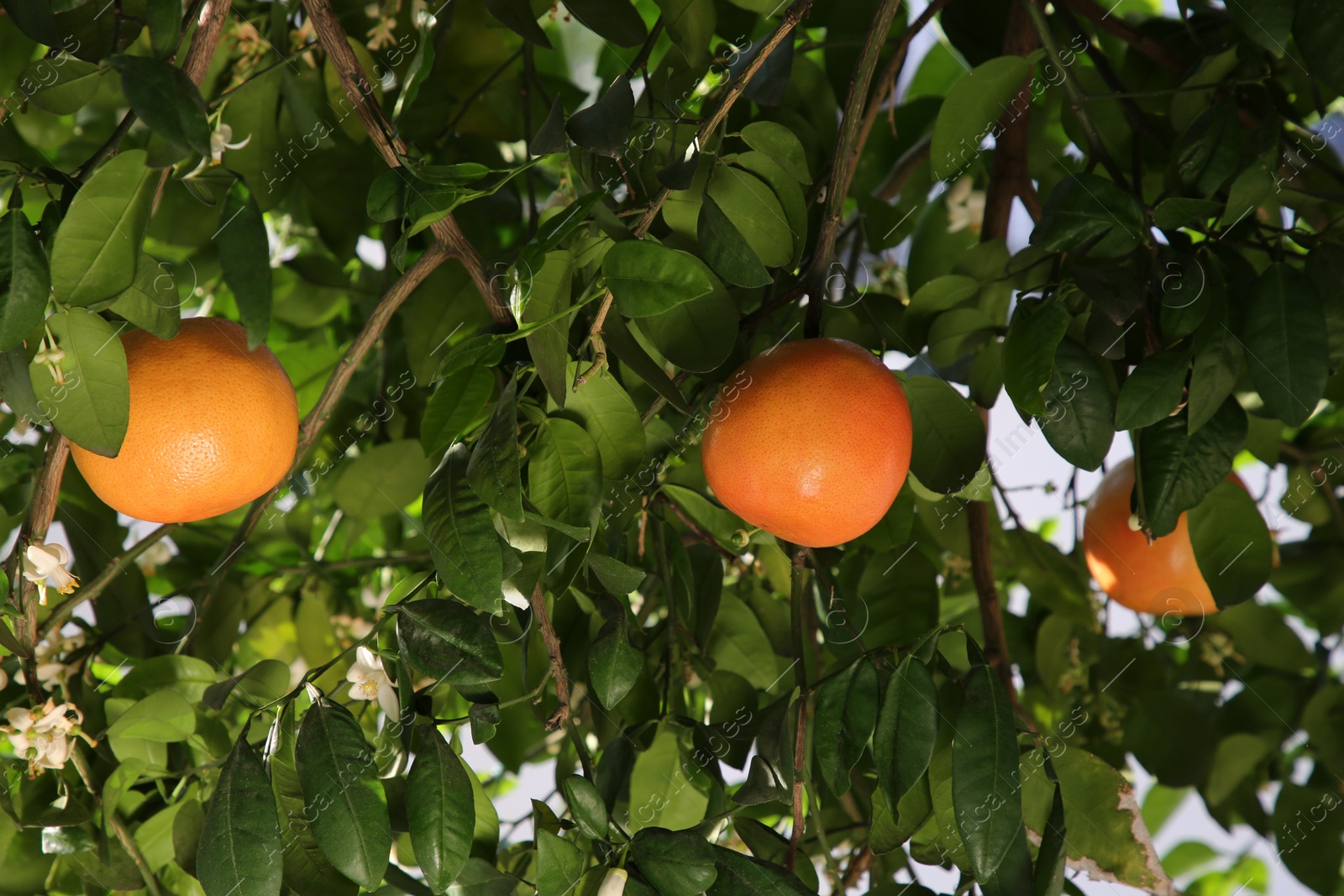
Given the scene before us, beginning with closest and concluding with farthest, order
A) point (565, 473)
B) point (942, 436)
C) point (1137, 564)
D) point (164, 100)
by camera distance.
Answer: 1. point (164, 100)
2. point (565, 473)
3. point (942, 436)
4. point (1137, 564)

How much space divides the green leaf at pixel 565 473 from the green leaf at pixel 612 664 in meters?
0.09

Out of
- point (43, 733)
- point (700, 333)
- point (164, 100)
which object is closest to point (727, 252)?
point (700, 333)

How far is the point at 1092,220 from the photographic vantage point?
57 cm

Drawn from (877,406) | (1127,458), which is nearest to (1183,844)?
(1127,458)

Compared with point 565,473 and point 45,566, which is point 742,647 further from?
point 45,566

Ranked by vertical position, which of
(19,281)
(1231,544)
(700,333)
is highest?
(19,281)

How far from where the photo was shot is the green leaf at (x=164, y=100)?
396mm

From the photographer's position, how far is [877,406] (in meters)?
0.55

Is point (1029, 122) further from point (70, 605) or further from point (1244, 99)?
point (70, 605)

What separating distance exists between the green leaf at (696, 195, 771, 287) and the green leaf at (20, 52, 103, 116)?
31 centimetres

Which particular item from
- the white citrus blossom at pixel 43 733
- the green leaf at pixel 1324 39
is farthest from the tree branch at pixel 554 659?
the green leaf at pixel 1324 39

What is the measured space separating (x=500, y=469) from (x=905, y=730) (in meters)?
0.25

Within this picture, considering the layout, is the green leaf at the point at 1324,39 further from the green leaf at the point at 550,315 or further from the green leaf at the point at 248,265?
the green leaf at the point at 248,265

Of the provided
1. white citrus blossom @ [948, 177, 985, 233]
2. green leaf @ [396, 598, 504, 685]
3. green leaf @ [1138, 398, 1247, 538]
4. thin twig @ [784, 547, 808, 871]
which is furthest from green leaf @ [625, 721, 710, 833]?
white citrus blossom @ [948, 177, 985, 233]
